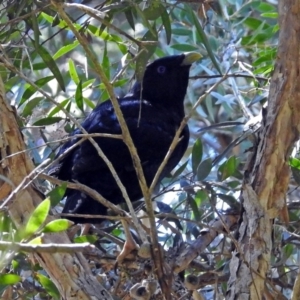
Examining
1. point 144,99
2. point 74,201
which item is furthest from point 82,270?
point 144,99

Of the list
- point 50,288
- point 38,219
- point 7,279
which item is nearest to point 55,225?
point 38,219

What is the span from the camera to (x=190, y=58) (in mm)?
3988

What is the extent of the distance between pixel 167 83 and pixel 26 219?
221 cm

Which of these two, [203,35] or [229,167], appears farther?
[229,167]

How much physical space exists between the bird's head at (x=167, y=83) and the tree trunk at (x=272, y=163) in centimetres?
190

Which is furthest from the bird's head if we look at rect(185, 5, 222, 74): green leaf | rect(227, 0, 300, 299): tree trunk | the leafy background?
rect(227, 0, 300, 299): tree trunk

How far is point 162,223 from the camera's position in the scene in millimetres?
2648

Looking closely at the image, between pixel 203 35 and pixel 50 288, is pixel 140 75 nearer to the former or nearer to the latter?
pixel 203 35

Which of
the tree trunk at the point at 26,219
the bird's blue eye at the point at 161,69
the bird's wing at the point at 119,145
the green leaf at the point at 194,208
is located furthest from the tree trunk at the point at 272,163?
the bird's blue eye at the point at 161,69

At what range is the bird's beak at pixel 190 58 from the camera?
3937 mm

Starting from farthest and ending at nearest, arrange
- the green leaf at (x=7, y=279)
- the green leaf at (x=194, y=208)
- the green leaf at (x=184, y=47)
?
the green leaf at (x=184, y=47) < the green leaf at (x=194, y=208) < the green leaf at (x=7, y=279)

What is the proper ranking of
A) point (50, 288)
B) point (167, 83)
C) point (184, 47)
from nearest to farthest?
point (50, 288) < point (184, 47) < point (167, 83)

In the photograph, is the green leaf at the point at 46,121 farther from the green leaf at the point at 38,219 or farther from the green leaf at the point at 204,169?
the green leaf at the point at 38,219

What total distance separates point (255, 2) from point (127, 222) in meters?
2.21
